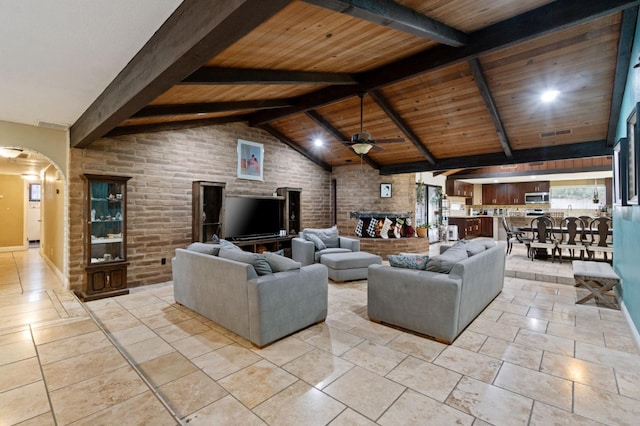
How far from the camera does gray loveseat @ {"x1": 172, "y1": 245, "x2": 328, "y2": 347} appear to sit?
2721 mm

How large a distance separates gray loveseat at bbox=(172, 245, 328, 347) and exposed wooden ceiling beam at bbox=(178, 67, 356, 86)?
1.81 metres

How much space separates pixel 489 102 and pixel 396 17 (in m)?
2.70

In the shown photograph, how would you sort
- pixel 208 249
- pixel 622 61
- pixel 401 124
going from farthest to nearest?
pixel 401 124, pixel 208 249, pixel 622 61

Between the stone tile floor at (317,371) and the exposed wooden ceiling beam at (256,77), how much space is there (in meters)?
2.60

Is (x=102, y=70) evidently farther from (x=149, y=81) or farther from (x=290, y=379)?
(x=290, y=379)

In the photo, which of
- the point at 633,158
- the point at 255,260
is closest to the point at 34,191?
the point at 255,260

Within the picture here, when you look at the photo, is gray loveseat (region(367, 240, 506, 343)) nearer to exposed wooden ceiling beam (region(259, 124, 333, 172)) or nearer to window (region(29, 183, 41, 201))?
exposed wooden ceiling beam (region(259, 124, 333, 172))

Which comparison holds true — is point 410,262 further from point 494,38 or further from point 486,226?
point 486,226

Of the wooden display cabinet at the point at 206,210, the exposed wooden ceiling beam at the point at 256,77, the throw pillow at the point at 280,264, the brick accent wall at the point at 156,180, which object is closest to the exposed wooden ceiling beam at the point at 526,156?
the exposed wooden ceiling beam at the point at 256,77

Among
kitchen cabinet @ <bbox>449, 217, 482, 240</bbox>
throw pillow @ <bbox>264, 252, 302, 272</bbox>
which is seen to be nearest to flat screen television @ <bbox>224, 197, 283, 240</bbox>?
throw pillow @ <bbox>264, 252, 302, 272</bbox>

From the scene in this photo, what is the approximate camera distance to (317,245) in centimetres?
570

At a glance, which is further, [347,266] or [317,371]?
[347,266]

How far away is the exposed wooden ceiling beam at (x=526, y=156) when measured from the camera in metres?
5.11

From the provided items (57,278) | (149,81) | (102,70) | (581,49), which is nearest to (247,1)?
(149,81)
